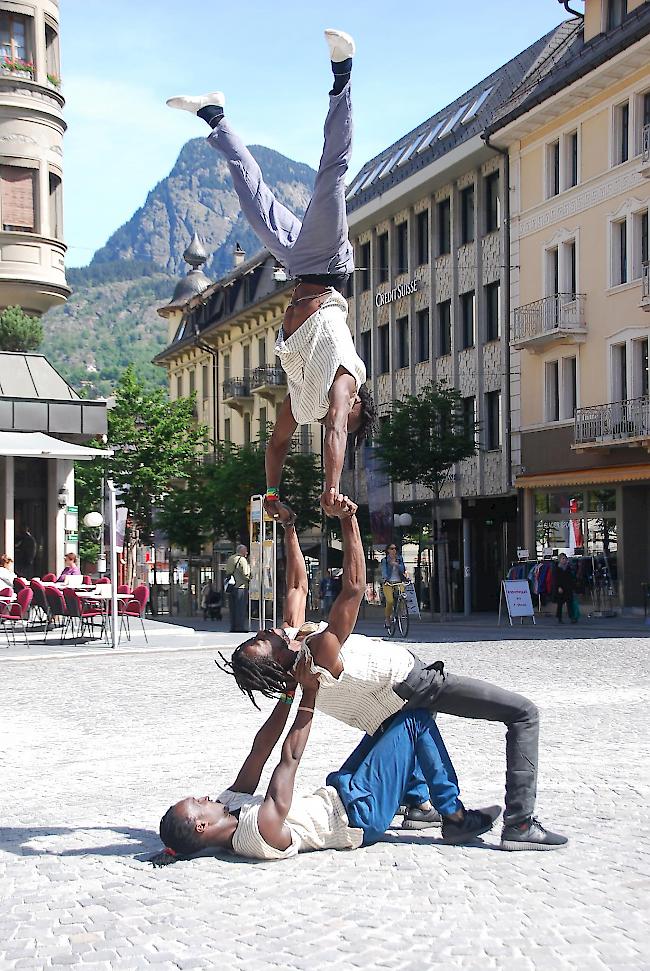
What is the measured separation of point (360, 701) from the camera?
20.7 feet

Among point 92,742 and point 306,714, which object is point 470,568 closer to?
point 92,742

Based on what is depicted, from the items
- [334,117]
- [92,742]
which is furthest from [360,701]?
[92,742]

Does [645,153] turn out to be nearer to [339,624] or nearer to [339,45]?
[339,45]

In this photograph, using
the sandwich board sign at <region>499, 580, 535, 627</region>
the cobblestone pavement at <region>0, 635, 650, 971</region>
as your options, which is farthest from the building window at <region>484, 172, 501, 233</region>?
the cobblestone pavement at <region>0, 635, 650, 971</region>

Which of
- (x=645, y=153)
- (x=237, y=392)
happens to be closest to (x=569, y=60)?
(x=645, y=153)

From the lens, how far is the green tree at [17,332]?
35.7m

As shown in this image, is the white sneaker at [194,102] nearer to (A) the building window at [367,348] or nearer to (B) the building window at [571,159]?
(B) the building window at [571,159]

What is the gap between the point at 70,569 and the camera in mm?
27391

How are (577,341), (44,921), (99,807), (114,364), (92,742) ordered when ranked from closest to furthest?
1. (44,921)
2. (99,807)
3. (92,742)
4. (577,341)
5. (114,364)

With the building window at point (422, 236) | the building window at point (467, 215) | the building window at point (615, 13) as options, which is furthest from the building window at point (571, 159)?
the building window at point (422, 236)

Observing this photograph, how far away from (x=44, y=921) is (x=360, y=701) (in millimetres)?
1793

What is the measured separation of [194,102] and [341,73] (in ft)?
3.47

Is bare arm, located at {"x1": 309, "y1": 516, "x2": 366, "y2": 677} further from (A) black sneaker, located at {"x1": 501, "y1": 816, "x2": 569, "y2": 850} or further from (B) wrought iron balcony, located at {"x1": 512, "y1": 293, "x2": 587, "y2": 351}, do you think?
(B) wrought iron balcony, located at {"x1": 512, "y1": 293, "x2": 587, "y2": 351}

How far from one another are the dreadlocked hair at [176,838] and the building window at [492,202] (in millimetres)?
34133
